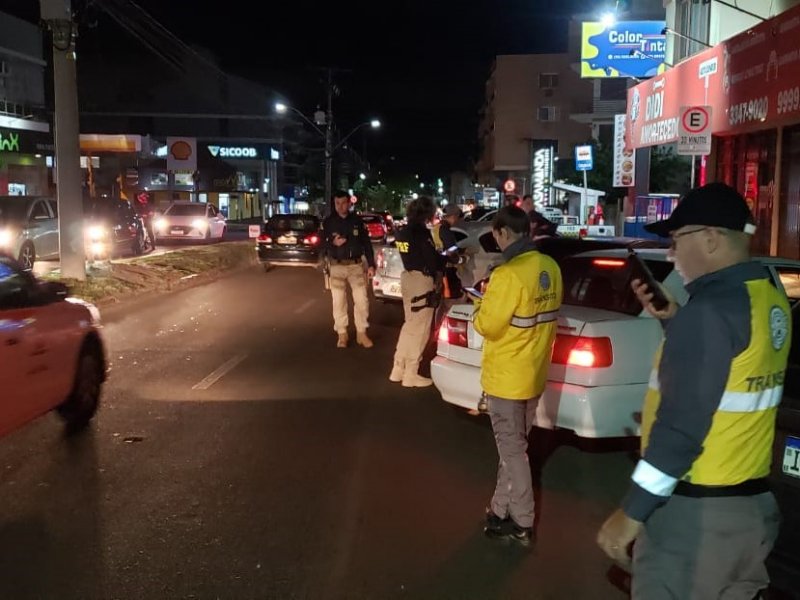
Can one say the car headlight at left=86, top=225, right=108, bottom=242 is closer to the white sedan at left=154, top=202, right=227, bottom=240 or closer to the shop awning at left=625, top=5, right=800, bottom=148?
the white sedan at left=154, top=202, right=227, bottom=240

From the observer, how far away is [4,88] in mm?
37750

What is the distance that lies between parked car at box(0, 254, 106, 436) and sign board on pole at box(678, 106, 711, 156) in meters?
9.67

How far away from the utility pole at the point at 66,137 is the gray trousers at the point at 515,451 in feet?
44.8

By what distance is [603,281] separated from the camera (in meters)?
6.74

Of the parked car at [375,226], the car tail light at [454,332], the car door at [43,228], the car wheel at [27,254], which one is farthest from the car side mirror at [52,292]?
the parked car at [375,226]

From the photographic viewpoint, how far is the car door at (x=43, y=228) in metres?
20.8

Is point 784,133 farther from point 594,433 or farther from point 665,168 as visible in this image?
point 665,168

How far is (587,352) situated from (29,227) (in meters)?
17.8

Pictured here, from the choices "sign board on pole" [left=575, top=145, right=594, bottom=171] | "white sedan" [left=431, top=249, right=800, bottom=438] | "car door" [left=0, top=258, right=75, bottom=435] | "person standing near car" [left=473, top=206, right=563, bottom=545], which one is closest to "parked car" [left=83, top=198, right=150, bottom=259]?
"sign board on pole" [left=575, top=145, right=594, bottom=171]

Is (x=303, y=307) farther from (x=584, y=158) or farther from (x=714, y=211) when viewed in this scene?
(x=584, y=158)

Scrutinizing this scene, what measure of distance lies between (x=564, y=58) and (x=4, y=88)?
136ft

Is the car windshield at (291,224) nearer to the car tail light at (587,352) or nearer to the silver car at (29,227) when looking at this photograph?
the silver car at (29,227)

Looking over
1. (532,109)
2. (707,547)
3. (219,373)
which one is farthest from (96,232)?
(532,109)

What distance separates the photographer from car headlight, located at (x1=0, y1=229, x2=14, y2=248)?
751 inches
